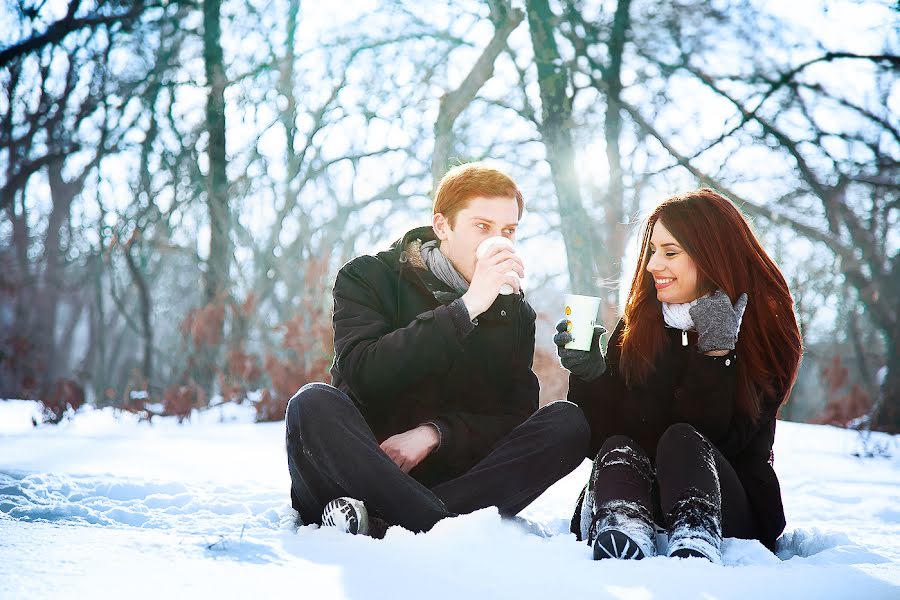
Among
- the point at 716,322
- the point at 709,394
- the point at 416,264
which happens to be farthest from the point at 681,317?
the point at 416,264

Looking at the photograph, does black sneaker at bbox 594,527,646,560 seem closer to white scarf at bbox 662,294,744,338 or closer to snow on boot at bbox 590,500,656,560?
snow on boot at bbox 590,500,656,560

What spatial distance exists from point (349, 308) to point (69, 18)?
21.0 feet

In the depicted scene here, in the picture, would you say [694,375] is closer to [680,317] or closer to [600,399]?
[680,317]

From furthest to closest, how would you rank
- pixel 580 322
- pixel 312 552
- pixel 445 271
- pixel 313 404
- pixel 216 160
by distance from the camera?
pixel 216 160 < pixel 445 271 < pixel 580 322 < pixel 313 404 < pixel 312 552

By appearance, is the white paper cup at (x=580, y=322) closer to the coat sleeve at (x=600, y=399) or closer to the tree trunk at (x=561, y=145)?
the coat sleeve at (x=600, y=399)

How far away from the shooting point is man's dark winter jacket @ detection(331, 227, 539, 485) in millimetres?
2154

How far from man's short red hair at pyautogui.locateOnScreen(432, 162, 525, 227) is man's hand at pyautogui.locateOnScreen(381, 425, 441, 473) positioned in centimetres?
72

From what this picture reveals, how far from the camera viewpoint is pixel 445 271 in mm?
2457

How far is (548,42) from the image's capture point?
582 cm

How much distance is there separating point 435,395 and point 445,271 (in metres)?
0.41

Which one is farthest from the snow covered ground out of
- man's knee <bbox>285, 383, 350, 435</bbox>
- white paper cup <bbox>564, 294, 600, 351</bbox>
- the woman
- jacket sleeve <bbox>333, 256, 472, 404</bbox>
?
white paper cup <bbox>564, 294, 600, 351</bbox>

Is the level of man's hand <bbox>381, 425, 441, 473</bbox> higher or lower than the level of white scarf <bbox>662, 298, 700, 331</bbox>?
lower

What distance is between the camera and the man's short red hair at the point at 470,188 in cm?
249

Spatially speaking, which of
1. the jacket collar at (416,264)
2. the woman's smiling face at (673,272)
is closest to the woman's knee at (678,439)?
the woman's smiling face at (673,272)
